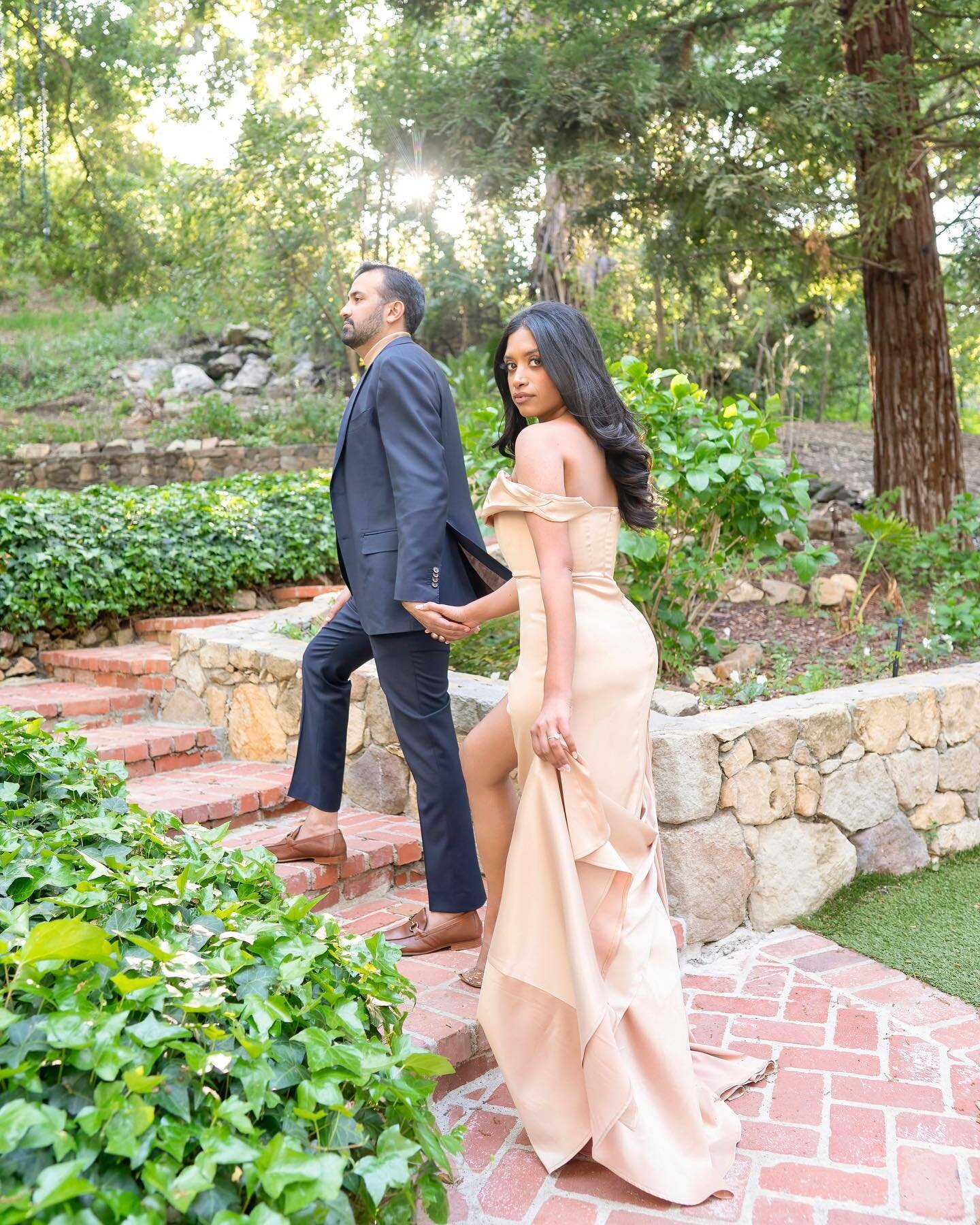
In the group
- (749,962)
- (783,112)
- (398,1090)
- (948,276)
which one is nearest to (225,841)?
(749,962)

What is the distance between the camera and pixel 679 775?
342cm

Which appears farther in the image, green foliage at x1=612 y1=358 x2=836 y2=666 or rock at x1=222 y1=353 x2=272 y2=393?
rock at x1=222 y1=353 x2=272 y2=393

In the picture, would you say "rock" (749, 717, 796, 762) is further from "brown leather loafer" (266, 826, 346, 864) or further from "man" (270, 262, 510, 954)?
"brown leather loafer" (266, 826, 346, 864)

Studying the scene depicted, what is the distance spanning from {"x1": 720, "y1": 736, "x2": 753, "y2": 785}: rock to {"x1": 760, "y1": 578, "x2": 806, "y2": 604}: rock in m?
2.56

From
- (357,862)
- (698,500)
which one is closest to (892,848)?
→ (698,500)

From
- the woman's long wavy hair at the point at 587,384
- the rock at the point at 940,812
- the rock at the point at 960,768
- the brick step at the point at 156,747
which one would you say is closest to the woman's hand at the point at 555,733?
the woman's long wavy hair at the point at 587,384

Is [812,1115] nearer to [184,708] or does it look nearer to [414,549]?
[414,549]

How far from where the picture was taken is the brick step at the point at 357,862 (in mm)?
3486

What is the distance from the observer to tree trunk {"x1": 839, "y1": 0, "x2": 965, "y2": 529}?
6.79 meters

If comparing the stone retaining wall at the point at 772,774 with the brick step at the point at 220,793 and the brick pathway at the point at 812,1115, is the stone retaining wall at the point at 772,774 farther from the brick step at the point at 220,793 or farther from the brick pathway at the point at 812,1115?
the brick pathway at the point at 812,1115

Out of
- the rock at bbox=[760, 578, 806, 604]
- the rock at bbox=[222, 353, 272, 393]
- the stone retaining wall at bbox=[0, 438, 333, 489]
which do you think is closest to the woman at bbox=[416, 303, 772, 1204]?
the rock at bbox=[760, 578, 806, 604]

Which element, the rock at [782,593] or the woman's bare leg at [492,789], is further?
the rock at [782,593]

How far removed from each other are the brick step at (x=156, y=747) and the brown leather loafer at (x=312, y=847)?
1.26m

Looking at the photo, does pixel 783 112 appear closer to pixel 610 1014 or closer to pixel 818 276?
pixel 818 276
